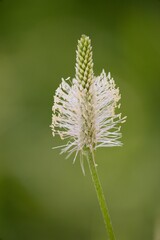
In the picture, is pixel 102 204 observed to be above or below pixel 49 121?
below

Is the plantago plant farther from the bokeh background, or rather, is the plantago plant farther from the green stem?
the bokeh background

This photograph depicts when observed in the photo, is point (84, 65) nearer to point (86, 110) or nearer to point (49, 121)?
point (86, 110)

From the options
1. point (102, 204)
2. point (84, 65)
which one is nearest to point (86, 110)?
point (84, 65)

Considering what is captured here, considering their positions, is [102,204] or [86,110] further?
[86,110]

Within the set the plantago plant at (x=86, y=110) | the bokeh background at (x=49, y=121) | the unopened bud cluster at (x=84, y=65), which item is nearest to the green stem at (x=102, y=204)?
the plantago plant at (x=86, y=110)

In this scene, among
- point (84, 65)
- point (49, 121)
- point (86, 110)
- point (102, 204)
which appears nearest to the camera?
point (102, 204)
